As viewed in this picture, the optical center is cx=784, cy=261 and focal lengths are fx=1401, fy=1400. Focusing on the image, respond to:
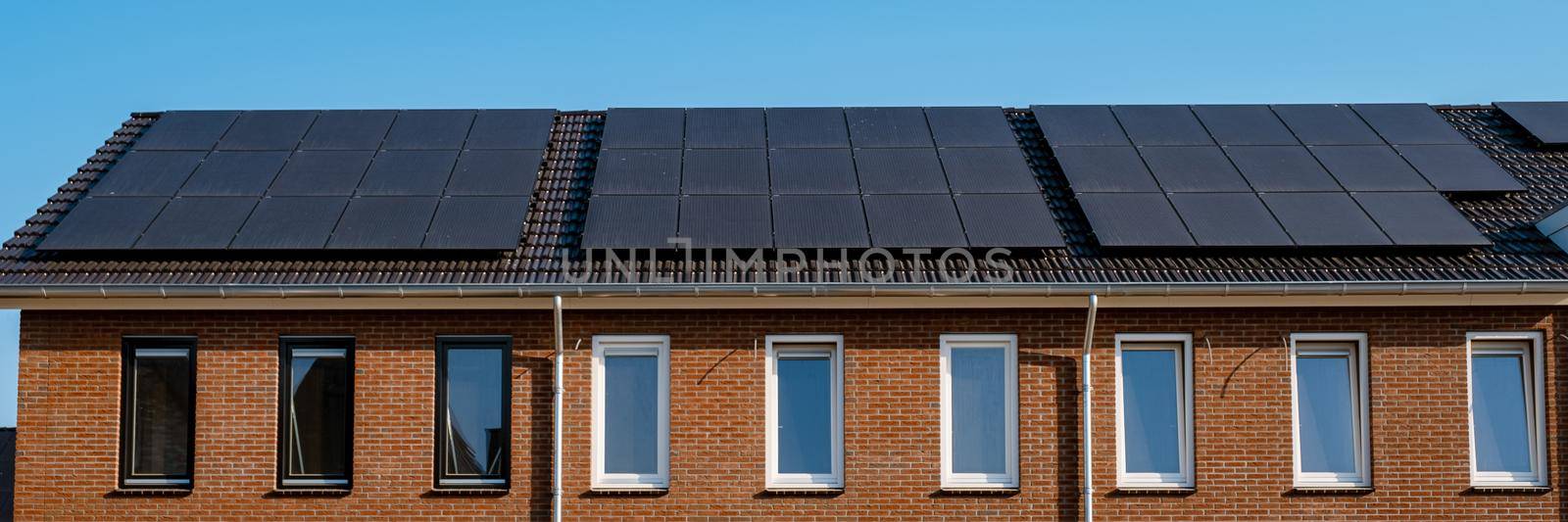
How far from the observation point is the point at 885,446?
11.5 m

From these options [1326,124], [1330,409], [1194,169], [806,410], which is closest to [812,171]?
[806,410]

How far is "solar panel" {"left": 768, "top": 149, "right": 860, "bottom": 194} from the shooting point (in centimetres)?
1279

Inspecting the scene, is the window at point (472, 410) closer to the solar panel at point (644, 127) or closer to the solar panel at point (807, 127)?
the solar panel at point (644, 127)

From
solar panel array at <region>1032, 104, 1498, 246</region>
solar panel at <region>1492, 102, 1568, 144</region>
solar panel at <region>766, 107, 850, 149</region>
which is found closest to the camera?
solar panel array at <region>1032, 104, 1498, 246</region>

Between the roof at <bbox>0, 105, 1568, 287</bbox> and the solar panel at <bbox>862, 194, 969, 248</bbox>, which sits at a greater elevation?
the solar panel at <bbox>862, 194, 969, 248</bbox>

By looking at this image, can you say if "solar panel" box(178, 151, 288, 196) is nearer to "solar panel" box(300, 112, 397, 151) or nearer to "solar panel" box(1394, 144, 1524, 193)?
"solar panel" box(300, 112, 397, 151)

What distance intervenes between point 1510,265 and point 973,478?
4799 millimetres

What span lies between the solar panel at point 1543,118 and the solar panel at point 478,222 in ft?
34.7

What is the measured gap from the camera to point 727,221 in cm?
1207

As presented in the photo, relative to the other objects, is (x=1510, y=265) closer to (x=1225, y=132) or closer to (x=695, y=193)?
(x=1225, y=132)

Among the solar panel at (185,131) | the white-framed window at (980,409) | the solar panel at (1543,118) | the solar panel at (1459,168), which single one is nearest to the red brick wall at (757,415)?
the white-framed window at (980,409)

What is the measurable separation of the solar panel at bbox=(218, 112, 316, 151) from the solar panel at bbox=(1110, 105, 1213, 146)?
27.7 feet

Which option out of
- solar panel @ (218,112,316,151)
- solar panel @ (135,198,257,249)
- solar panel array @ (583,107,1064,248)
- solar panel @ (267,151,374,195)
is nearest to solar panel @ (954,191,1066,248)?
solar panel array @ (583,107,1064,248)

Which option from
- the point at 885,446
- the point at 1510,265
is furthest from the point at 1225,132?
the point at 885,446
